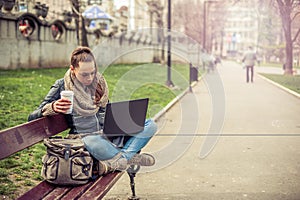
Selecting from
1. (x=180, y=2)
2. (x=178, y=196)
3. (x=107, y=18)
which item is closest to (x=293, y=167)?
(x=178, y=196)

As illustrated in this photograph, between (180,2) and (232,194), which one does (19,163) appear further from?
(180,2)

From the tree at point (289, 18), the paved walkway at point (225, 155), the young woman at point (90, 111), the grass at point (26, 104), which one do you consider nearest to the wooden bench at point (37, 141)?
the young woman at point (90, 111)

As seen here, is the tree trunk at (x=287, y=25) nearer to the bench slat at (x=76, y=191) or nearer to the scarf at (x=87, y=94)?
the scarf at (x=87, y=94)

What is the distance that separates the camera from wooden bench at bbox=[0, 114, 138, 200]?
10.5ft

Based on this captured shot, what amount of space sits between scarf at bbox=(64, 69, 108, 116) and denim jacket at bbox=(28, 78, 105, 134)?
2.9 inches

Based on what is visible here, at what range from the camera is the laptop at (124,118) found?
164 inches

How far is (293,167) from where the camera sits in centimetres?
566

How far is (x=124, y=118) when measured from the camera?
4.29 metres

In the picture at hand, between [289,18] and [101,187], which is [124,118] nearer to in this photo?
[101,187]

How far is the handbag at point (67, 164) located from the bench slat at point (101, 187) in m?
0.10

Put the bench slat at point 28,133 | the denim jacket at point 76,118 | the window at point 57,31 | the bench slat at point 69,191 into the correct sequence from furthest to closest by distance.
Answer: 1. the window at point 57,31
2. the denim jacket at point 76,118
3. the bench slat at point 69,191
4. the bench slat at point 28,133

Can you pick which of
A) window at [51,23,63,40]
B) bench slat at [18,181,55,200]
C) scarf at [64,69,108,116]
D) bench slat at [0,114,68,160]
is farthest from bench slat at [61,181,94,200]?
window at [51,23,63,40]

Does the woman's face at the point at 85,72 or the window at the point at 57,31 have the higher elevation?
the window at the point at 57,31

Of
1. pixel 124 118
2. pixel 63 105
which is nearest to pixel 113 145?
pixel 124 118
